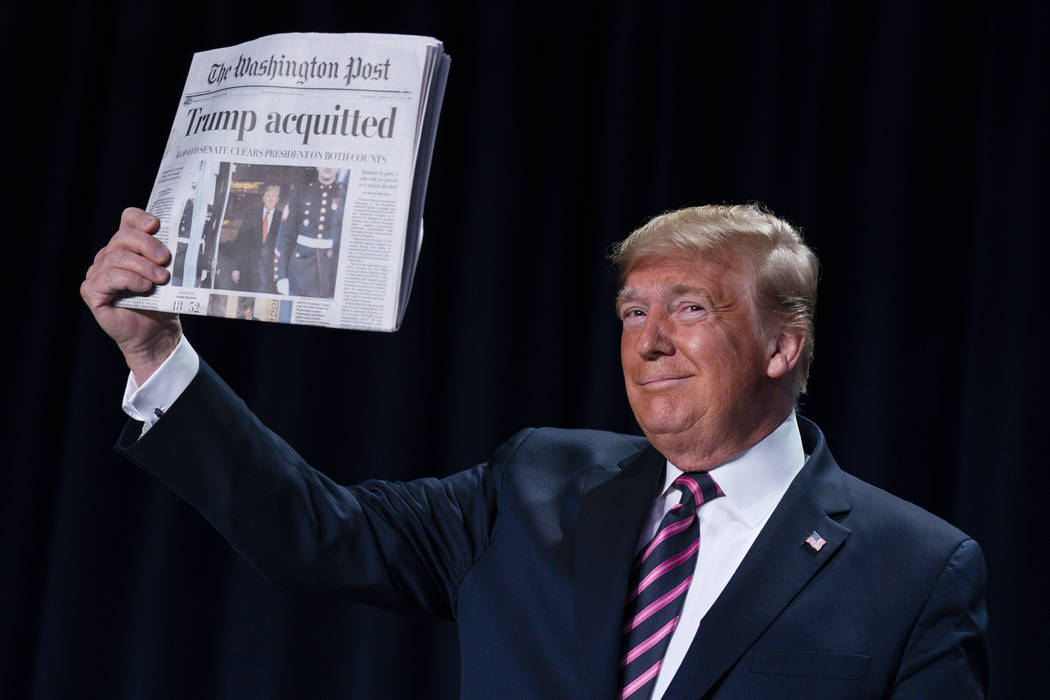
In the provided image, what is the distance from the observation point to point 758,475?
1554mm

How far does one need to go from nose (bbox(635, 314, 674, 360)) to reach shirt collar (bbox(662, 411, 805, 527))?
176mm

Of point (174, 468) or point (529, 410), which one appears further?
point (529, 410)

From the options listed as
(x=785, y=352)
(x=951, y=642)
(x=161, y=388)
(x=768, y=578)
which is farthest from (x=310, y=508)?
(x=951, y=642)

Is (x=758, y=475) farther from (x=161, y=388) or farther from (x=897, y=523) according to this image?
(x=161, y=388)

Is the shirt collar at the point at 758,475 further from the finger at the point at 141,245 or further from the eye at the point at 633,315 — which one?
the finger at the point at 141,245

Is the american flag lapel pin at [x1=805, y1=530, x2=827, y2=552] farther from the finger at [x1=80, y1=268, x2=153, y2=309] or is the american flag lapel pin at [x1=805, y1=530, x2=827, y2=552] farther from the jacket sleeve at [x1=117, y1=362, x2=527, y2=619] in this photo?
the finger at [x1=80, y1=268, x2=153, y2=309]

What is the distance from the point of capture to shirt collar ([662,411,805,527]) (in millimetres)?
A: 1533

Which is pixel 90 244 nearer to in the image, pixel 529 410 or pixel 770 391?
pixel 529 410

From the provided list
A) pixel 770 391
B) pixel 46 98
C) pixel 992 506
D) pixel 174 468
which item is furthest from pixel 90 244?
pixel 992 506

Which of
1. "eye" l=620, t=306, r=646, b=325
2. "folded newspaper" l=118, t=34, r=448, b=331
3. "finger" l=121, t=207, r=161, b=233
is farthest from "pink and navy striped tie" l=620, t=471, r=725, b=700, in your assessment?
"finger" l=121, t=207, r=161, b=233

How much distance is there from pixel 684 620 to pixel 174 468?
27.1 inches

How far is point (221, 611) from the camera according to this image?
8.11 ft

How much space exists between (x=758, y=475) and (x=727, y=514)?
0.25 feet

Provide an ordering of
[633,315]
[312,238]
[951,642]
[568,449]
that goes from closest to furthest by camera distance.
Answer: [312,238] < [951,642] < [633,315] < [568,449]
